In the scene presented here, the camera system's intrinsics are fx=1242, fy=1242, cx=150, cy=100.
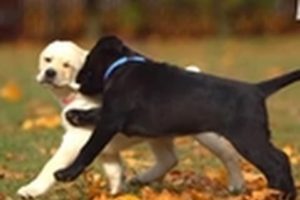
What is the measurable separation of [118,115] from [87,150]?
257 mm

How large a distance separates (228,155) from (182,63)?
15155 mm

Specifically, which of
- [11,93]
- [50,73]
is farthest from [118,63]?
[11,93]

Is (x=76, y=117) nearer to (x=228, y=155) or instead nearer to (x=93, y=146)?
(x=93, y=146)

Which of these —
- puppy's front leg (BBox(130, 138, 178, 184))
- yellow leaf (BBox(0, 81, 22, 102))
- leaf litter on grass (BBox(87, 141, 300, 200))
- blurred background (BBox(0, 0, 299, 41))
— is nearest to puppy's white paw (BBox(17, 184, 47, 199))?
leaf litter on grass (BBox(87, 141, 300, 200))

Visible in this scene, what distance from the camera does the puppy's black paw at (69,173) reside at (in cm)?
682

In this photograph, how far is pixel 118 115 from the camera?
6.80m

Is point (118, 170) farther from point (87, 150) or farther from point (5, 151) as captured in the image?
point (5, 151)

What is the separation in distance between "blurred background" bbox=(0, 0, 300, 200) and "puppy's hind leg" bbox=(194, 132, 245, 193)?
374 millimetres

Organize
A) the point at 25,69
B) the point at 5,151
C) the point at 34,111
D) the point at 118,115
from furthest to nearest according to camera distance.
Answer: the point at 25,69 → the point at 34,111 → the point at 5,151 → the point at 118,115

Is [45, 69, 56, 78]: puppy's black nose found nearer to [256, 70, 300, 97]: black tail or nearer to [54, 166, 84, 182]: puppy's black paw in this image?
[54, 166, 84, 182]: puppy's black paw

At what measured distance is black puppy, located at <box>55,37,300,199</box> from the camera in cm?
675

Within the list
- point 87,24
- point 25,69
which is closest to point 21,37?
point 87,24

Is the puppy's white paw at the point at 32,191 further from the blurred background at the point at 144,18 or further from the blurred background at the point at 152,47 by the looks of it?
the blurred background at the point at 144,18

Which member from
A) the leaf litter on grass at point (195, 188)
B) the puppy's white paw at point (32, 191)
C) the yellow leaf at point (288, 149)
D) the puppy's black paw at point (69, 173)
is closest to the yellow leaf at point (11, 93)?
the yellow leaf at point (288, 149)
